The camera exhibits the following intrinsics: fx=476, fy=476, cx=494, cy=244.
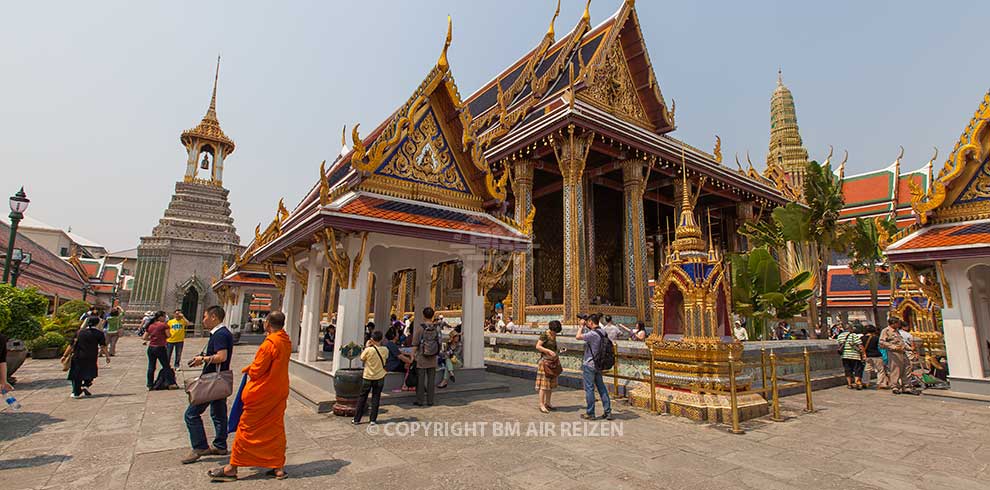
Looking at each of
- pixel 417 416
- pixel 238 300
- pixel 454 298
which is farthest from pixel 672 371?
pixel 238 300

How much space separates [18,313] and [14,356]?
3.50 ft

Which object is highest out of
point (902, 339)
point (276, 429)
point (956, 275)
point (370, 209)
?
point (370, 209)

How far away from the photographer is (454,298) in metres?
18.8

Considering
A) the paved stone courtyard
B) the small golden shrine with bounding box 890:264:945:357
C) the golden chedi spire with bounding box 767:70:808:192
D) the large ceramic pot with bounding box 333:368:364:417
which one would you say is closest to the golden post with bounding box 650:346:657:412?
the paved stone courtyard

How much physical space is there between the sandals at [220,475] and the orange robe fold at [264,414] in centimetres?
12

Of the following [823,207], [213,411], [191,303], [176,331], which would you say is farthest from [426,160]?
[191,303]

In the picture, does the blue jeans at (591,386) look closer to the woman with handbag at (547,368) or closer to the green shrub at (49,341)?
the woman with handbag at (547,368)

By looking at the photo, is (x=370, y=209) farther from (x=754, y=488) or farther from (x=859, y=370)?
(x=859, y=370)

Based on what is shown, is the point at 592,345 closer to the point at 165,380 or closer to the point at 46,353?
the point at 165,380

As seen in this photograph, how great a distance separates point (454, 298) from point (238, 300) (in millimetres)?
11953

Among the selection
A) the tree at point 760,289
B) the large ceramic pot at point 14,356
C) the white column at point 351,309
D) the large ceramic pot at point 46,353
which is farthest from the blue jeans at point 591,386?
the large ceramic pot at point 46,353

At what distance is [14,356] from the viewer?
27.1ft

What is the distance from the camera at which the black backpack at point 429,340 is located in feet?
21.5

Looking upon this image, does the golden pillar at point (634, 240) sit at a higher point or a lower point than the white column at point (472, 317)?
higher
